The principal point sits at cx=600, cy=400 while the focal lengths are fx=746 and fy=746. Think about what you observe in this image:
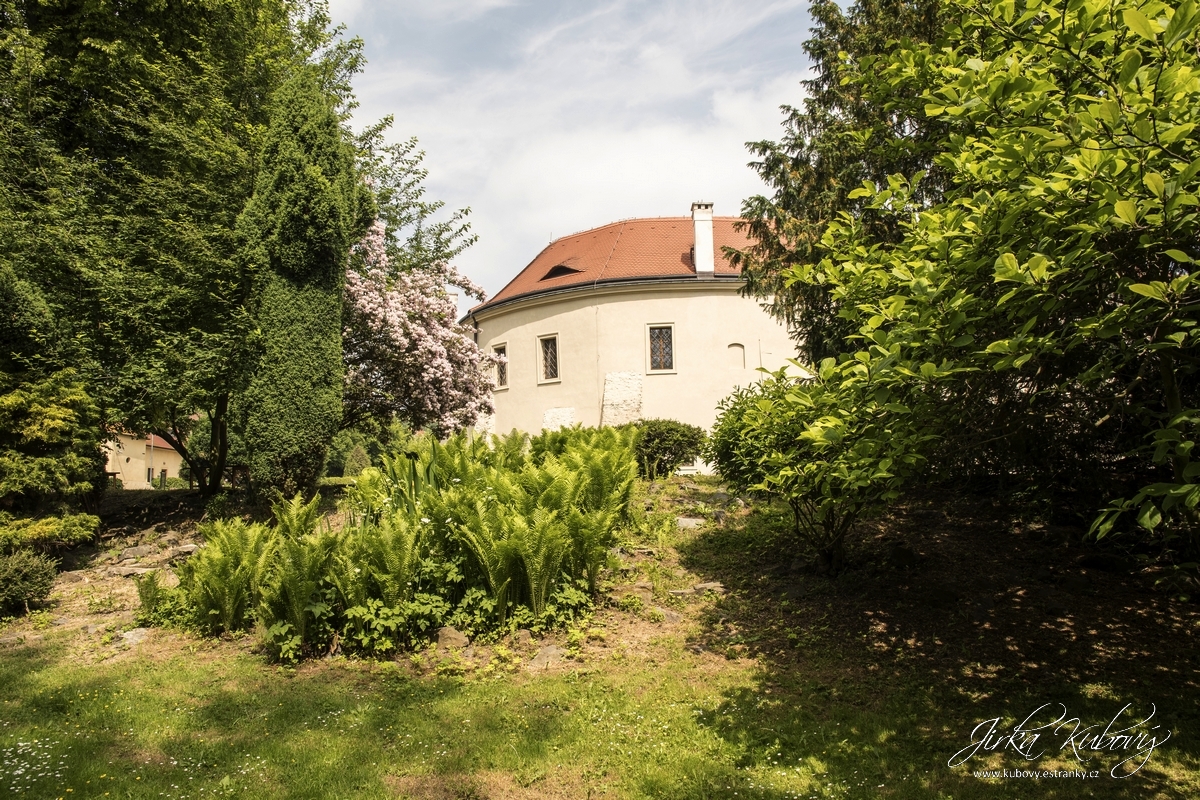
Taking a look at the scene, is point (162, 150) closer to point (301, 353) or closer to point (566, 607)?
point (301, 353)

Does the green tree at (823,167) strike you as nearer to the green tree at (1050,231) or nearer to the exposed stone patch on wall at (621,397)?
the green tree at (1050,231)

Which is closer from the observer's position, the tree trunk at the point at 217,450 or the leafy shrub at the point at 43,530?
the leafy shrub at the point at 43,530

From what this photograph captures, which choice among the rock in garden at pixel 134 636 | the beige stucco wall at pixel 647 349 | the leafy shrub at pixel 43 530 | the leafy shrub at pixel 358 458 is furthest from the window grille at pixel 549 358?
the rock in garden at pixel 134 636

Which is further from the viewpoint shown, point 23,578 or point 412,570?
point 23,578

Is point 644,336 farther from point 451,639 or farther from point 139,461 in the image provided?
point 139,461

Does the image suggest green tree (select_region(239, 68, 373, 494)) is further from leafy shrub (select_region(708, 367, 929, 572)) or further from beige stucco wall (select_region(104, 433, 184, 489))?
beige stucco wall (select_region(104, 433, 184, 489))

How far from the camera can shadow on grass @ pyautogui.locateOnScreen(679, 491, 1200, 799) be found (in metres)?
4.99

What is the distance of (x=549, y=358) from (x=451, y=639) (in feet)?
72.9

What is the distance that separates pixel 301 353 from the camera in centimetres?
1305

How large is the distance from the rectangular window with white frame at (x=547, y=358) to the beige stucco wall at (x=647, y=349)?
497mm

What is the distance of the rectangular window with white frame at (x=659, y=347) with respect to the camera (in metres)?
27.4

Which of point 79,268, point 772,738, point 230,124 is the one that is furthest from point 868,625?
point 230,124

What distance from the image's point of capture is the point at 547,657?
7207 mm

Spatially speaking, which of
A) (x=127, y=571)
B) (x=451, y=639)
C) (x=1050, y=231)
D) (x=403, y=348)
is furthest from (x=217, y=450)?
(x=1050, y=231)
